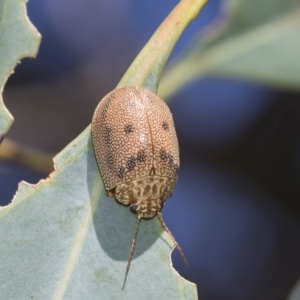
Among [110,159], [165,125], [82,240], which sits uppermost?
[165,125]

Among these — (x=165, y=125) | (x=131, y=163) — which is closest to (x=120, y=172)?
(x=131, y=163)

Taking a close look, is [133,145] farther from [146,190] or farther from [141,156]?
[146,190]

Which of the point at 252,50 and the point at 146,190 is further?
the point at 252,50

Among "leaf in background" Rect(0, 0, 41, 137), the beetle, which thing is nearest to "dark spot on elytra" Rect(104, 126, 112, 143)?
the beetle

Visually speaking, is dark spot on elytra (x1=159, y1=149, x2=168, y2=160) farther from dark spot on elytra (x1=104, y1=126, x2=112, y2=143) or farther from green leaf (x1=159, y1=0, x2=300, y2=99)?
green leaf (x1=159, y1=0, x2=300, y2=99)

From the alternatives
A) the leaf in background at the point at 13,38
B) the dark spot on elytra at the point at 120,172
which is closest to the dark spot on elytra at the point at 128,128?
the dark spot on elytra at the point at 120,172

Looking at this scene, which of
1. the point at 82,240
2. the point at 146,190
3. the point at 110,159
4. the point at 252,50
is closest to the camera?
the point at 82,240

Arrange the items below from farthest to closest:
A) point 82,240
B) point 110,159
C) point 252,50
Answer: point 252,50 → point 110,159 → point 82,240
